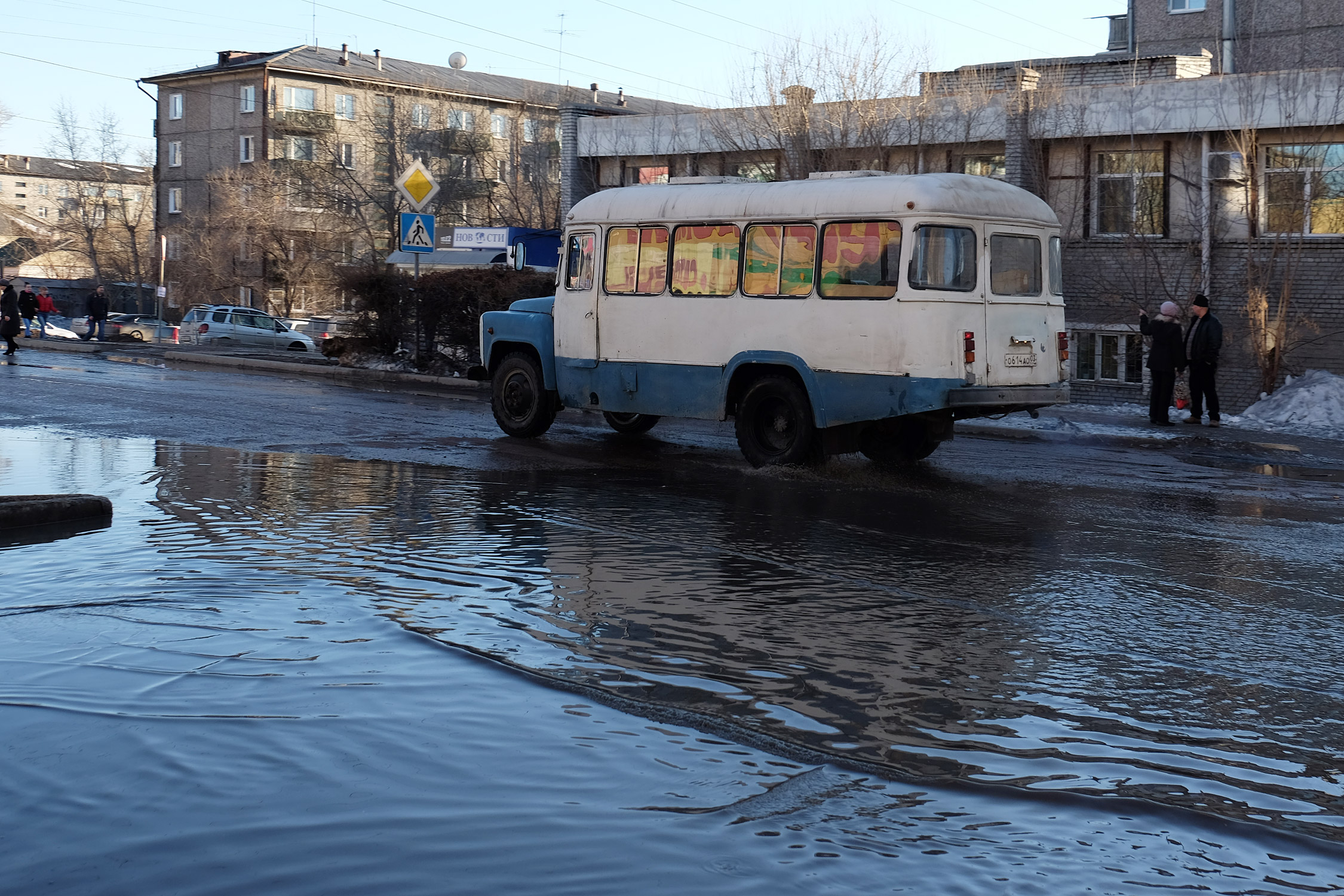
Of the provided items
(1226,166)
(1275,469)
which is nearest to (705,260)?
(1275,469)

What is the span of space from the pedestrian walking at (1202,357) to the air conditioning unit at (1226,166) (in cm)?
750

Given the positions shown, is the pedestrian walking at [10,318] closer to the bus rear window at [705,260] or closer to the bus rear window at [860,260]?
the bus rear window at [705,260]

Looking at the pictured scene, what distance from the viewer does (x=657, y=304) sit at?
1492 centimetres

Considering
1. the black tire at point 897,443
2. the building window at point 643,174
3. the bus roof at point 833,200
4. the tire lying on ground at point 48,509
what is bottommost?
the tire lying on ground at point 48,509

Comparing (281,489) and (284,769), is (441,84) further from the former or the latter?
(284,769)

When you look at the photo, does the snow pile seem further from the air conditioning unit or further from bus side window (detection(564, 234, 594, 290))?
bus side window (detection(564, 234, 594, 290))

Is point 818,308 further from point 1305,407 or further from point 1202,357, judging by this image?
point 1305,407

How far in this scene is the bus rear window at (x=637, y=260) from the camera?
15.0m

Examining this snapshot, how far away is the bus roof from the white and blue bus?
17 mm

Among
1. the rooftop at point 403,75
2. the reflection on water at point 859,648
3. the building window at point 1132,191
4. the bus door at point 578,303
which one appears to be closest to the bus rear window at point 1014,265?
the reflection on water at point 859,648

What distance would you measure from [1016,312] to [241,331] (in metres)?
35.5

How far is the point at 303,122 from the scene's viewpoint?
7400cm

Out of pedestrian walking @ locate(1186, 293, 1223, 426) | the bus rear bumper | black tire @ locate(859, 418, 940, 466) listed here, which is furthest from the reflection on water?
pedestrian walking @ locate(1186, 293, 1223, 426)

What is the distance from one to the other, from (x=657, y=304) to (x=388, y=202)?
58.6 metres
